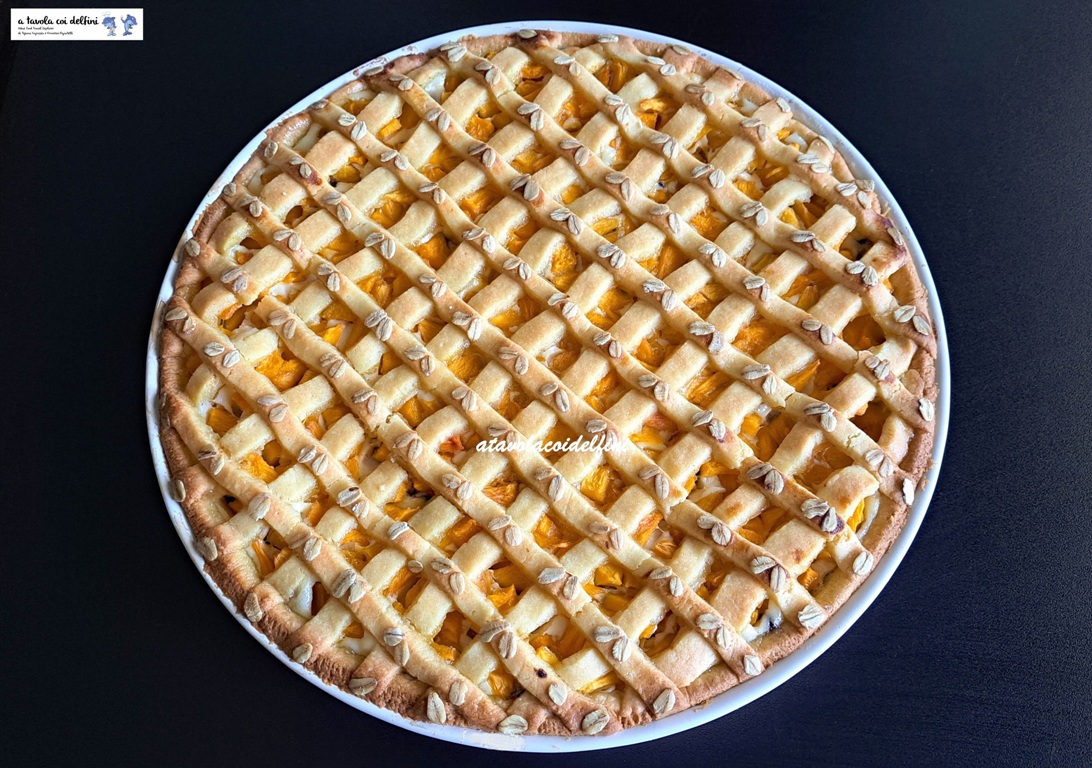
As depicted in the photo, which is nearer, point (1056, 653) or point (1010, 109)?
point (1056, 653)

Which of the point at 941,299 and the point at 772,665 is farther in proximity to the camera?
the point at 941,299

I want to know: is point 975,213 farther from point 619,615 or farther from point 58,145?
point 58,145

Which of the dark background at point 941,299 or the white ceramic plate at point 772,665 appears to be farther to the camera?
the dark background at point 941,299

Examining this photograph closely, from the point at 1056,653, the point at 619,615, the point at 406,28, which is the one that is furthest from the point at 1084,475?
the point at 406,28

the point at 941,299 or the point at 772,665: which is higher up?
the point at 941,299
